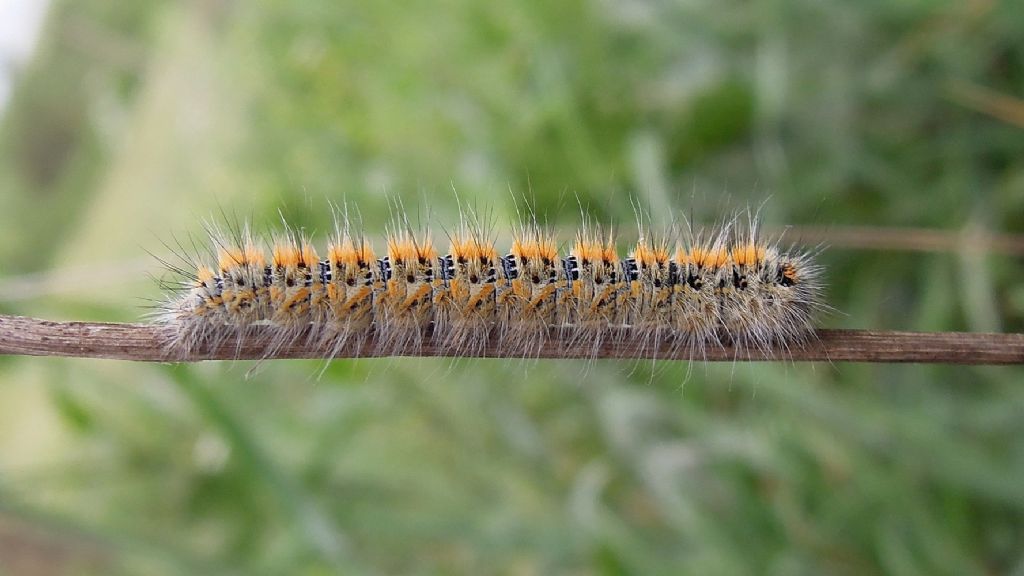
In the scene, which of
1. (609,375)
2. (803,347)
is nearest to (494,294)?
(803,347)

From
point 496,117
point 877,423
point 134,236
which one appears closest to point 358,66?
point 496,117

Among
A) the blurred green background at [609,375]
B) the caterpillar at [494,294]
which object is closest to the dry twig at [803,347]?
the caterpillar at [494,294]

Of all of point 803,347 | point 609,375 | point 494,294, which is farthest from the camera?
point 609,375

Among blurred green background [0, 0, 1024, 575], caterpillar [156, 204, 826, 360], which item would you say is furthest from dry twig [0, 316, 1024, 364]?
blurred green background [0, 0, 1024, 575]

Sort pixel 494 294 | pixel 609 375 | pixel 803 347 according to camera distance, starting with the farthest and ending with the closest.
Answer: pixel 609 375 < pixel 494 294 < pixel 803 347

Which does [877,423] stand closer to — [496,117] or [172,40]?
[496,117]

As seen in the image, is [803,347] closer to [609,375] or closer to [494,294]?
[494,294]

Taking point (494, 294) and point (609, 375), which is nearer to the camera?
point (494, 294)

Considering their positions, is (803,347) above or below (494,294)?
below
